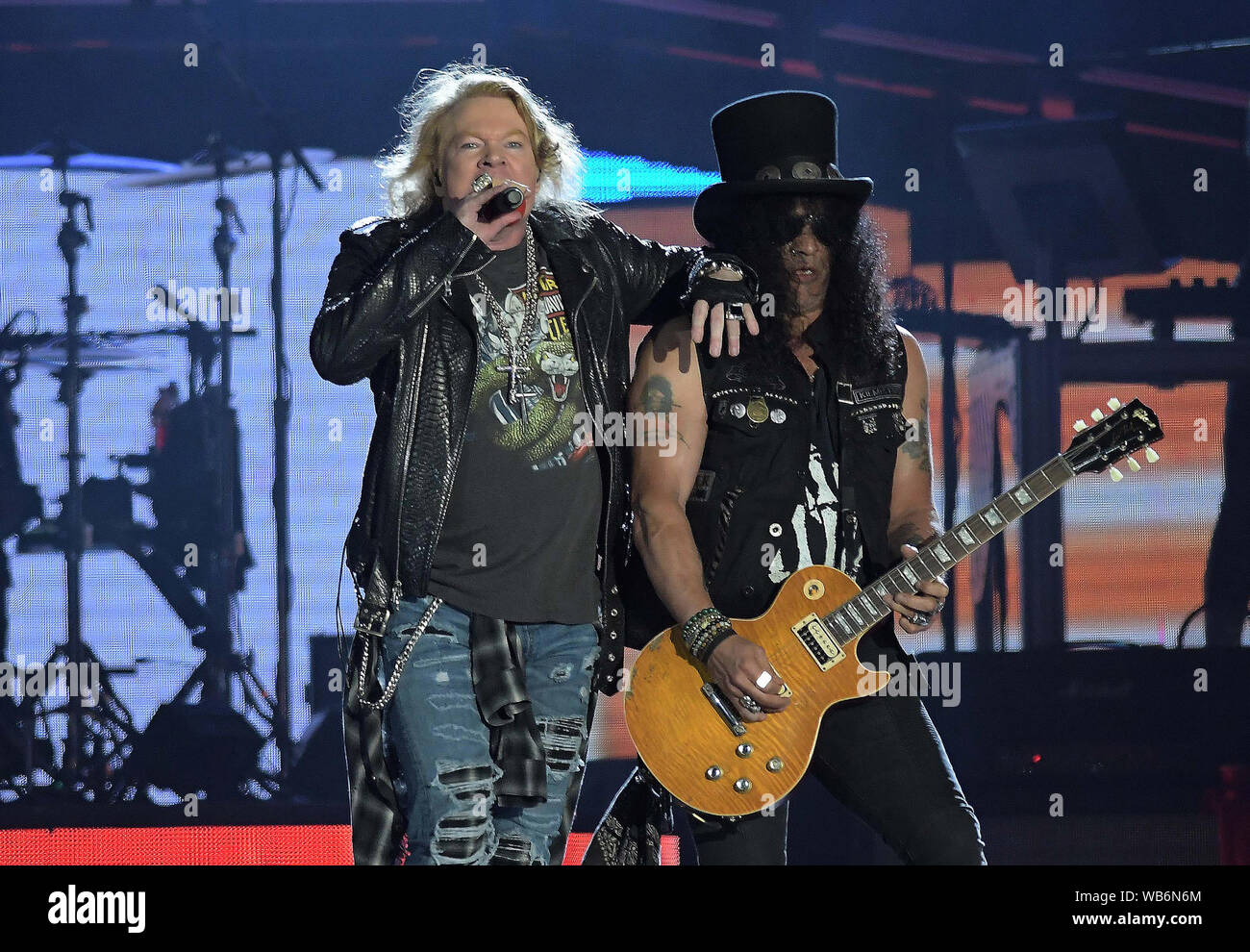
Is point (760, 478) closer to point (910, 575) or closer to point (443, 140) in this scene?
point (910, 575)

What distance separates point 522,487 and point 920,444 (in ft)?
3.28

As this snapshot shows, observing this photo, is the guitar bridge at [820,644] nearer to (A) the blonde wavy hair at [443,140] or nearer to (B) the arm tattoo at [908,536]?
(B) the arm tattoo at [908,536]

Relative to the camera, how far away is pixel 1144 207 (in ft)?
14.8

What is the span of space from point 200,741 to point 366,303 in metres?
2.69

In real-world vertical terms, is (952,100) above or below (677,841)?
above

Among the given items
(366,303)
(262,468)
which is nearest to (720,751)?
(366,303)

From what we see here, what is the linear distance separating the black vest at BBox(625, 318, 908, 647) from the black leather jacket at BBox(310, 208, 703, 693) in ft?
0.69

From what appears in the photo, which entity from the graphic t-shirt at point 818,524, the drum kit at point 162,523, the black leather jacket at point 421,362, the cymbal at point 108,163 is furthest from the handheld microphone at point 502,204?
the cymbal at point 108,163

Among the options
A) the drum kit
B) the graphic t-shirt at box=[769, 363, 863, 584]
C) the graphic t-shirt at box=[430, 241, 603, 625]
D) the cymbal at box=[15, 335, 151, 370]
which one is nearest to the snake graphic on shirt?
the graphic t-shirt at box=[430, 241, 603, 625]

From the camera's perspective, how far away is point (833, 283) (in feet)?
10.1

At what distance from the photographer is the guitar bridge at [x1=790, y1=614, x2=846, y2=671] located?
2826 millimetres

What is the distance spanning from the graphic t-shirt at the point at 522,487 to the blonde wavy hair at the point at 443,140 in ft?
0.84

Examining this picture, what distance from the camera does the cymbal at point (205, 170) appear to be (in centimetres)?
466

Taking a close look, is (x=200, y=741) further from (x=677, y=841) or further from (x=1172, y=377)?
(x=1172, y=377)
